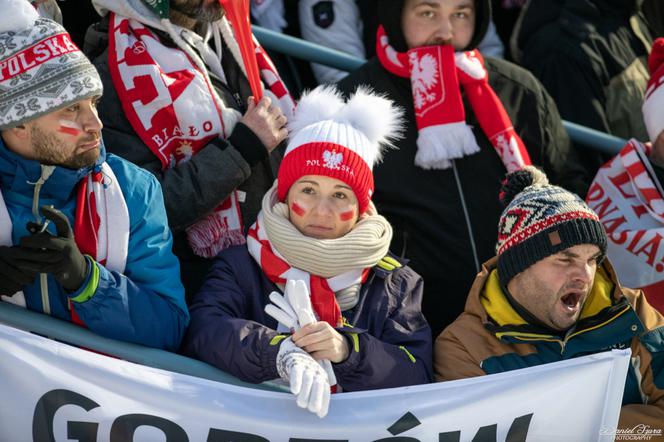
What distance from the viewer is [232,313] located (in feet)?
11.5

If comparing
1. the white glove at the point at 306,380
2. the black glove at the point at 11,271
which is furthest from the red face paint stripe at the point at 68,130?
the white glove at the point at 306,380

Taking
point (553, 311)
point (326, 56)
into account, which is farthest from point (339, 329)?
point (326, 56)

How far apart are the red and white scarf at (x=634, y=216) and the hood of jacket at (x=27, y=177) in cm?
221

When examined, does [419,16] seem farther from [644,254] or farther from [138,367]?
[138,367]

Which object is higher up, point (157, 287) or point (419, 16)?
point (419, 16)

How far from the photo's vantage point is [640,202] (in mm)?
4570

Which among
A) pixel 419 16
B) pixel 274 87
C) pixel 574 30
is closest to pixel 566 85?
pixel 574 30

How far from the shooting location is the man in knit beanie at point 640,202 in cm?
436

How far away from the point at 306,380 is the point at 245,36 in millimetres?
1675

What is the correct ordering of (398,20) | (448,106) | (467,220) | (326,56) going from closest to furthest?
(467,220)
(448,106)
(398,20)
(326,56)

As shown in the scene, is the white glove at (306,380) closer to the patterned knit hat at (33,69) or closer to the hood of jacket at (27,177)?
the hood of jacket at (27,177)

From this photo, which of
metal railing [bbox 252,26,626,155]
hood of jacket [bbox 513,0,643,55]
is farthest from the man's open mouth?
hood of jacket [bbox 513,0,643,55]

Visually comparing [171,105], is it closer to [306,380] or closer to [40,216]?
[40,216]

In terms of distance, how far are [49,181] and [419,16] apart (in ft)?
6.45
